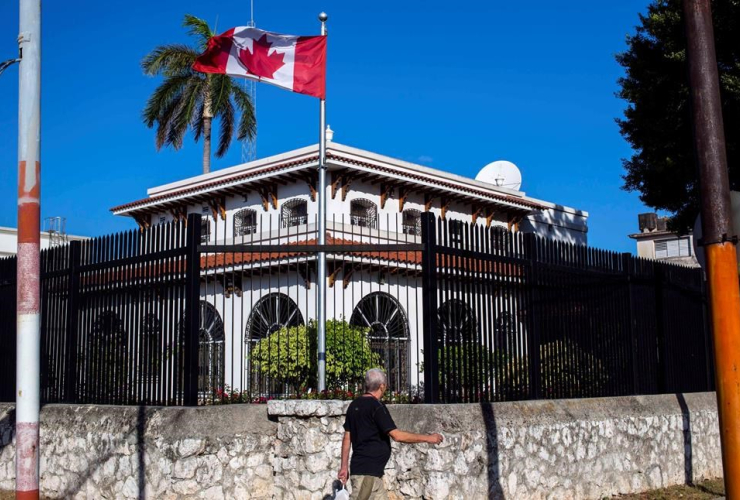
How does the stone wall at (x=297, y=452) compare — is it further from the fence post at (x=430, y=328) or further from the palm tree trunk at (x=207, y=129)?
the palm tree trunk at (x=207, y=129)

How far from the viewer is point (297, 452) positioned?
8.80 m

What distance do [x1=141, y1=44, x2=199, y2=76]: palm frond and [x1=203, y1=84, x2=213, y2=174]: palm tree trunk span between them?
154 cm

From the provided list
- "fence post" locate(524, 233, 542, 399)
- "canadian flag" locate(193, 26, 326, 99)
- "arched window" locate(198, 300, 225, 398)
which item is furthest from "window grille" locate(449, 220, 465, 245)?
"canadian flag" locate(193, 26, 326, 99)

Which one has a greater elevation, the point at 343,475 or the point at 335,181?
the point at 335,181

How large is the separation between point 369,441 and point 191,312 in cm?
323

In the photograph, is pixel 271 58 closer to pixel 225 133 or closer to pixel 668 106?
pixel 668 106

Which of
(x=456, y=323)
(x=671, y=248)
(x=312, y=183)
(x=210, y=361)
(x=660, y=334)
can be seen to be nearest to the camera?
(x=456, y=323)

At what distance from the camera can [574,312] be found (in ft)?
36.4

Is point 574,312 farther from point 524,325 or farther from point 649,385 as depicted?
point 649,385

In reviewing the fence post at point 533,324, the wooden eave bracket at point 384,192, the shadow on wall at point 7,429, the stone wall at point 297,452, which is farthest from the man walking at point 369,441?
the wooden eave bracket at point 384,192

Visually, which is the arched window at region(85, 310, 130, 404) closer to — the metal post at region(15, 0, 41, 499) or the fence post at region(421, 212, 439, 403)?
the fence post at region(421, 212, 439, 403)

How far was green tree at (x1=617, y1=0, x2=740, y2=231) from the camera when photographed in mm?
16125

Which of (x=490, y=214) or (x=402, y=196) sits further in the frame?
(x=490, y=214)

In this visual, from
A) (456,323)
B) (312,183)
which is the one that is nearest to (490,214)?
(312,183)
